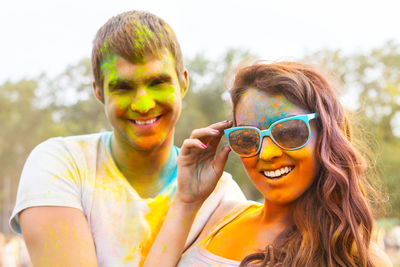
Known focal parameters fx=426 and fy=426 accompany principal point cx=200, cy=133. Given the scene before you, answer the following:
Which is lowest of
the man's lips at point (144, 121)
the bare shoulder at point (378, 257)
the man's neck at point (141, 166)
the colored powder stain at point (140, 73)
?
the bare shoulder at point (378, 257)

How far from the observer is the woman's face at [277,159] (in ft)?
6.83

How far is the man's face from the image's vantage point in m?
2.44

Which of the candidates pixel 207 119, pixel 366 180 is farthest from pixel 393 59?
pixel 366 180

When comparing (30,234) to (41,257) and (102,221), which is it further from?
(102,221)

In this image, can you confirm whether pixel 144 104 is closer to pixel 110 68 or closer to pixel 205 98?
pixel 110 68

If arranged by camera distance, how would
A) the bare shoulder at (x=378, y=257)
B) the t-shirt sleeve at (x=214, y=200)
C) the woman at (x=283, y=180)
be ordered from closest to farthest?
the bare shoulder at (x=378, y=257)
the woman at (x=283, y=180)
the t-shirt sleeve at (x=214, y=200)

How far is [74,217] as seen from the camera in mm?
2328

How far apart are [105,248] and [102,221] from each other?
0.50 ft

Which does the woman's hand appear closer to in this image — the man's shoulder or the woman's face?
the woman's face

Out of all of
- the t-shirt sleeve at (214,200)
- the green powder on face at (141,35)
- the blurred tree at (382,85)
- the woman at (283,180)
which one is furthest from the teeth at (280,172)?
the blurred tree at (382,85)

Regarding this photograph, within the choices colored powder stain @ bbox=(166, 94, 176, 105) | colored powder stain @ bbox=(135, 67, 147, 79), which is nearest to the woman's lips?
colored powder stain @ bbox=(166, 94, 176, 105)

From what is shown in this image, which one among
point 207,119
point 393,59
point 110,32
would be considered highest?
point 110,32

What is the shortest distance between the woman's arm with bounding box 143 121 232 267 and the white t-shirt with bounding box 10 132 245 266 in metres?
0.15

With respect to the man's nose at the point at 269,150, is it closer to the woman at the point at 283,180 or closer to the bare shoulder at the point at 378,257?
the woman at the point at 283,180
